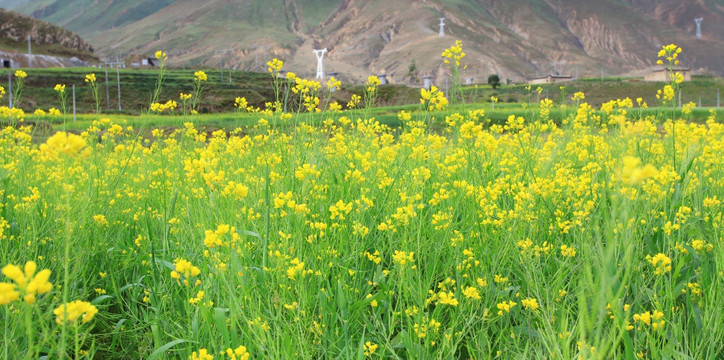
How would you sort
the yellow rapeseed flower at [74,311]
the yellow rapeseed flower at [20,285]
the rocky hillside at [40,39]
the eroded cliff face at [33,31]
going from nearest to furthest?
the yellow rapeseed flower at [20,285], the yellow rapeseed flower at [74,311], the rocky hillside at [40,39], the eroded cliff face at [33,31]

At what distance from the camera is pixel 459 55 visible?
3068 mm

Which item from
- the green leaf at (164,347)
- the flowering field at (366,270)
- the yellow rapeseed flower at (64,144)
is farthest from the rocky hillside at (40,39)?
the yellow rapeseed flower at (64,144)

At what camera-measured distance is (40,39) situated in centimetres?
6906

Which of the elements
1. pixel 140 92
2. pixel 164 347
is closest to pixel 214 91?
pixel 140 92

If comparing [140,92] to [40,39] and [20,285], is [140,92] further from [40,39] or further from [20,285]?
[40,39]

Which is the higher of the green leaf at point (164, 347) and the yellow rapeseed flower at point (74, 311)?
the yellow rapeseed flower at point (74, 311)

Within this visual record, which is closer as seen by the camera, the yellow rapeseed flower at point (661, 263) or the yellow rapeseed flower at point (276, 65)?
the yellow rapeseed flower at point (661, 263)

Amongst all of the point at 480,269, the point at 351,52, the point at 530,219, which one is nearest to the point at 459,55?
the point at 530,219

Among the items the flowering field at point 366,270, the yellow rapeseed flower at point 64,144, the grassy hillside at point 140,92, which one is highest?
the grassy hillside at point 140,92

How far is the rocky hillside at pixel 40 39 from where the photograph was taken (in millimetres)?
63062

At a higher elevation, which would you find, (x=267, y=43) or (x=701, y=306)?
(x=267, y=43)

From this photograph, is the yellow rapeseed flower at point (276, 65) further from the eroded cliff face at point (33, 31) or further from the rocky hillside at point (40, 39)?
the eroded cliff face at point (33, 31)

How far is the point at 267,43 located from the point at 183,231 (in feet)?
660

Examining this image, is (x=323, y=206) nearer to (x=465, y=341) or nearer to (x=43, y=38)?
(x=465, y=341)
